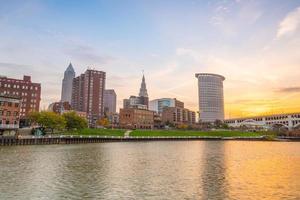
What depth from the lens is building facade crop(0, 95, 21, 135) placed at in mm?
116000

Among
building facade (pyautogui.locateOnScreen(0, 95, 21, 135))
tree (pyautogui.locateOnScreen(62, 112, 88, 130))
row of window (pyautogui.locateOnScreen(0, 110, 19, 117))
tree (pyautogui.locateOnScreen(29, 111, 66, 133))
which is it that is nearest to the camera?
building facade (pyautogui.locateOnScreen(0, 95, 21, 135))

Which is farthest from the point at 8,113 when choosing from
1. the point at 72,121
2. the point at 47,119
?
the point at 72,121

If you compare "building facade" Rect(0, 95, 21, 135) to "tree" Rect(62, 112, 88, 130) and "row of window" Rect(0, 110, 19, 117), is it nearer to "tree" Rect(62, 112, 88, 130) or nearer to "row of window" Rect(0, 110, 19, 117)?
"row of window" Rect(0, 110, 19, 117)

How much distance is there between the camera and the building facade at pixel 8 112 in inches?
4567

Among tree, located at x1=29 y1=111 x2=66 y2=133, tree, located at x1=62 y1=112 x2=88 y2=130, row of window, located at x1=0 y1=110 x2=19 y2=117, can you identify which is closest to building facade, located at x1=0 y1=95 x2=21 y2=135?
row of window, located at x1=0 y1=110 x2=19 y2=117

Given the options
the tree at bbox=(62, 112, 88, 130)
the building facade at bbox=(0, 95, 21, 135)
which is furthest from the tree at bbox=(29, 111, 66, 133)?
the tree at bbox=(62, 112, 88, 130)

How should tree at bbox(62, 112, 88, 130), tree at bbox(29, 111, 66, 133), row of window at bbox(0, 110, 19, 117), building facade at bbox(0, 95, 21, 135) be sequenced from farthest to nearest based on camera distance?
tree at bbox(62, 112, 88, 130) → tree at bbox(29, 111, 66, 133) → row of window at bbox(0, 110, 19, 117) → building facade at bbox(0, 95, 21, 135)

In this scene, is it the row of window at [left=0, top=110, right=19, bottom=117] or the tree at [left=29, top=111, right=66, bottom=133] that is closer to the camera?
the row of window at [left=0, top=110, right=19, bottom=117]

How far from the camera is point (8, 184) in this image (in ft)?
104

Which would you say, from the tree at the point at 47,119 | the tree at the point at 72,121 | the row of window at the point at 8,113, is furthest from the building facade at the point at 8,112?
the tree at the point at 72,121

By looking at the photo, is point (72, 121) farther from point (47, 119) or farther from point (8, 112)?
point (8, 112)

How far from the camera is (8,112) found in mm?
118688

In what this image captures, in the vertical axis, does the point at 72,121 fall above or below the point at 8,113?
below

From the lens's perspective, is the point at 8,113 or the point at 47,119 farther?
the point at 47,119
